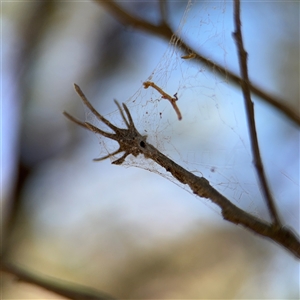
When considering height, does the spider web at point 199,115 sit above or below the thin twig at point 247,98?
above

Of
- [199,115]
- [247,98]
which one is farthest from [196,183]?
[199,115]

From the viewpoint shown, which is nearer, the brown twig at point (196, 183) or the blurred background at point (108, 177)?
the brown twig at point (196, 183)

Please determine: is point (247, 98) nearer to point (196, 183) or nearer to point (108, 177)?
point (196, 183)

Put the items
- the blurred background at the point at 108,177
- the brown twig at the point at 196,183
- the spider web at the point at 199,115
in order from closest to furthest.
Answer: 1. the brown twig at the point at 196,183
2. the spider web at the point at 199,115
3. the blurred background at the point at 108,177

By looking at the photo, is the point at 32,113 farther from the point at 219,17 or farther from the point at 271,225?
the point at 271,225

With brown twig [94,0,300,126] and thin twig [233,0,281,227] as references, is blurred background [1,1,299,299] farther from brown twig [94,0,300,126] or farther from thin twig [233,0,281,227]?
thin twig [233,0,281,227]

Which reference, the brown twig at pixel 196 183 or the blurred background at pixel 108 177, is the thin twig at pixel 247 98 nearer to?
the brown twig at pixel 196 183

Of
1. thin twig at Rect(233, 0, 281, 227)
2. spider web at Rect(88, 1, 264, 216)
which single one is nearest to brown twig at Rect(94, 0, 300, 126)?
spider web at Rect(88, 1, 264, 216)

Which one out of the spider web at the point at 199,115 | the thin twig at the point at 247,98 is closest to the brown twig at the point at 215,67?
the spider web at the point at 199,115
